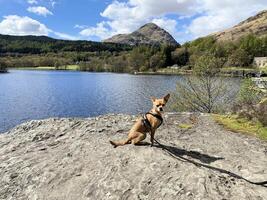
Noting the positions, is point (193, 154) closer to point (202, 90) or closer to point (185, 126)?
point (185, 126)

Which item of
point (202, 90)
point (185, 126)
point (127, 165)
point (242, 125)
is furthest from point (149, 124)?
point (202, 90)

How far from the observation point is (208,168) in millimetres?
8930

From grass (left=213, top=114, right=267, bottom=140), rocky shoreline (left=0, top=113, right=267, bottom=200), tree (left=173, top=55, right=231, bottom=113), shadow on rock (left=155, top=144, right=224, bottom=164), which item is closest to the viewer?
rocky shoreline (left=0, top=113, right=267, bottom=200)

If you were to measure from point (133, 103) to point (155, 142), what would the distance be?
40.0 m

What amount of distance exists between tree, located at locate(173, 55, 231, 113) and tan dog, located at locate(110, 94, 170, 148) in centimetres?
2104

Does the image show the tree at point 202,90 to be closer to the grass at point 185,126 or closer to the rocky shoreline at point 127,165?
the grass at point 185,126

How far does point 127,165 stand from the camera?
9188 mm

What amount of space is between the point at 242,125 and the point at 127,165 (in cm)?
715

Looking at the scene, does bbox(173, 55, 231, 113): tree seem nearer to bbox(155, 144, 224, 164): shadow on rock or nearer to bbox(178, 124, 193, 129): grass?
bbox(178, 124, 193, 129): grass

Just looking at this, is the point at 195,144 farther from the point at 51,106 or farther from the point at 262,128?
the point at 51,106

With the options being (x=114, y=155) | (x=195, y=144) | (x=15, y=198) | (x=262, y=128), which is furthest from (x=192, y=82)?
(x=15, y=198)

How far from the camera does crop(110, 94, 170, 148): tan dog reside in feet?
33.1

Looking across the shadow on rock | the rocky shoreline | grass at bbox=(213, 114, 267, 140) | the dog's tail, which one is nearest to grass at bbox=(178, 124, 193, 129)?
the rocky shoreline

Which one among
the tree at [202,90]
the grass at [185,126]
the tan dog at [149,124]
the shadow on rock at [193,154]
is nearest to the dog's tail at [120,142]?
the tan dog at [149,124]
